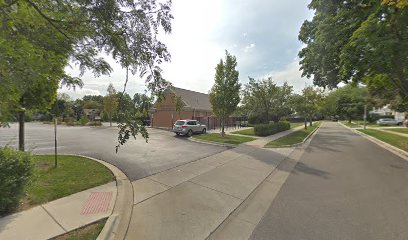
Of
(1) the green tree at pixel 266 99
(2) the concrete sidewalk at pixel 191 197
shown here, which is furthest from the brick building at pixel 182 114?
(2) the concrete sidewalk at pixel 191 197

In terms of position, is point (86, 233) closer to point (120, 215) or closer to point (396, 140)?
point (120, 215)

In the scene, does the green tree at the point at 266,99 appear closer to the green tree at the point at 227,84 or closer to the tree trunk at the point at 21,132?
the green tree at the point at 227,84

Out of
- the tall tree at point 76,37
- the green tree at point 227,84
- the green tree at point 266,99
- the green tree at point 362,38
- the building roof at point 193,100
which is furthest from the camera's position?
the building roof at point 193,100

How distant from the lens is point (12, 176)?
143 inches

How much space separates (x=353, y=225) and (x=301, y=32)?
13.9 m

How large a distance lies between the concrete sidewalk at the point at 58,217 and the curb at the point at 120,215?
153mm

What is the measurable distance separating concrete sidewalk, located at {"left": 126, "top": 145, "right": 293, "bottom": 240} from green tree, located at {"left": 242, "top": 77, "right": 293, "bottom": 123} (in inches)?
509

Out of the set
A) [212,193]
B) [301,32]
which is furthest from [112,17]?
[301,32]

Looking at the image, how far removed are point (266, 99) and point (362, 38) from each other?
488 inches

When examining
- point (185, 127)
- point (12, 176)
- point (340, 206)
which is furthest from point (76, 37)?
point (185, 127)

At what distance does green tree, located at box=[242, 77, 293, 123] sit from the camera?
19.7m

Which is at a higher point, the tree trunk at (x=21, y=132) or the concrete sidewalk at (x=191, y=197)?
the tree trunk at (x=21, y=132)

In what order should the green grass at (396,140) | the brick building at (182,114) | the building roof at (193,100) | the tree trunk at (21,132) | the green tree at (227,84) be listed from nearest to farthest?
the tree trunk at (21,132) → the green grass at (396,140) → the green tree at (227,84) → the brick building at (182,114) → the building roof at (193,100)

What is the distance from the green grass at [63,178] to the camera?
13.9 feet
